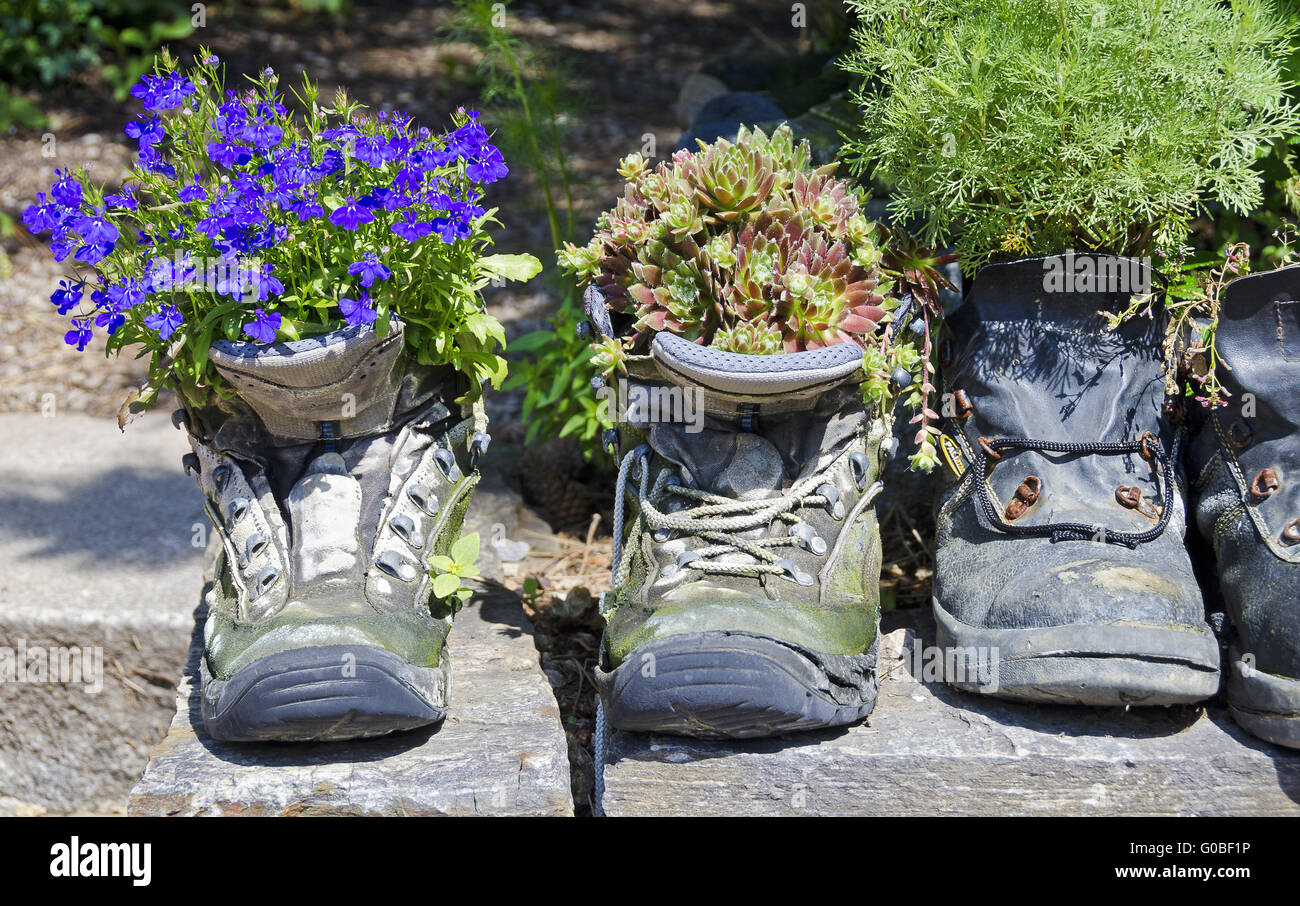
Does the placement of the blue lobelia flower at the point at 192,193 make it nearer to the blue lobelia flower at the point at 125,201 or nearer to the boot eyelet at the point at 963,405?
the blue lobelia flower at the point at 125,201

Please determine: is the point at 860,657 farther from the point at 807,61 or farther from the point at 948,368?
the point at 807,61

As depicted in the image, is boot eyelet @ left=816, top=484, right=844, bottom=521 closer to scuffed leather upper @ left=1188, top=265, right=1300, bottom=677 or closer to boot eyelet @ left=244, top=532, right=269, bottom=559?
scuffed leather upper @ left=1188, top=265, right=1300, bottom=677

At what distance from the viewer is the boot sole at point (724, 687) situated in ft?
6.19

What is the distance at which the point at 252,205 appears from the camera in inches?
81.2

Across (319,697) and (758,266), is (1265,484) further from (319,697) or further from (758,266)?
(319,697)

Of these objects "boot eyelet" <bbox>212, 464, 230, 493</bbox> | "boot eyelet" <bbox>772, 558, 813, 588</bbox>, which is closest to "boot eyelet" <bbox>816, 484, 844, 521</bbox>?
"boot eyelet" <bbox>772, 558, 813, 588</bbox>

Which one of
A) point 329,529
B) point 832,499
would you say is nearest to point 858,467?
point 832,499

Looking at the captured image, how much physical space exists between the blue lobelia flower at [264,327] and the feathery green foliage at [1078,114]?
1.22 meters

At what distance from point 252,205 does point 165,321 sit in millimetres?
254

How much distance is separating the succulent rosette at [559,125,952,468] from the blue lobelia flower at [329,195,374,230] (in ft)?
1.55

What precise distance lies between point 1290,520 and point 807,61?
3000mm

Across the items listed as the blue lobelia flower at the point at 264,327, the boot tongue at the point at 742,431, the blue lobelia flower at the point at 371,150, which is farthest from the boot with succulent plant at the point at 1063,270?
the blue lobelia flower at the point at 264,327

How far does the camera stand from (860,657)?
2.08 meters

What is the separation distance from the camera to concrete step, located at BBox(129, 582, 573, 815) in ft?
A: 6.59
